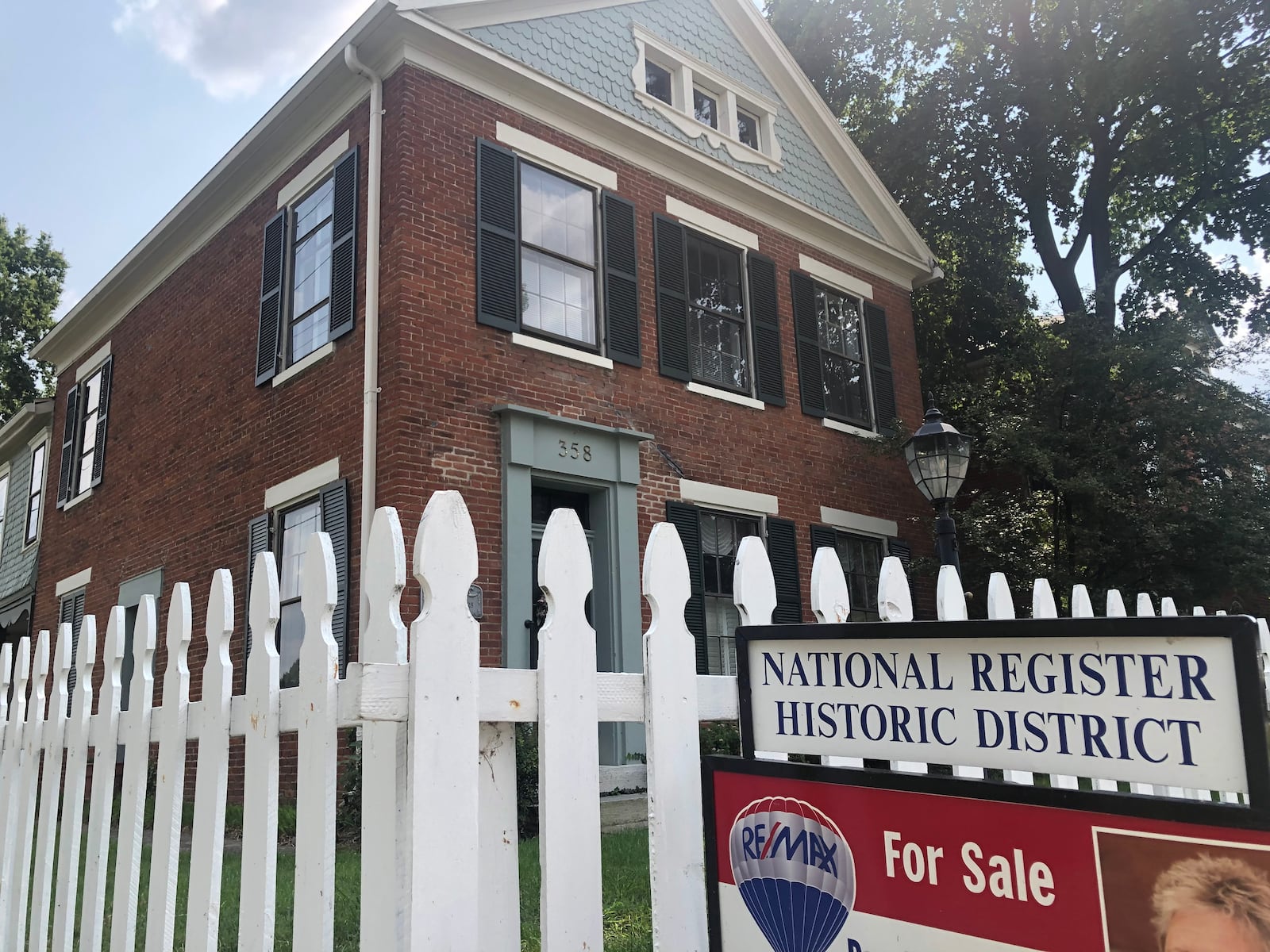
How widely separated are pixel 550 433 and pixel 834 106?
13.8 m

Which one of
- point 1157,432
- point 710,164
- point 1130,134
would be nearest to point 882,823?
point 710,164

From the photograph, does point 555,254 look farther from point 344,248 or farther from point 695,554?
point 695,554

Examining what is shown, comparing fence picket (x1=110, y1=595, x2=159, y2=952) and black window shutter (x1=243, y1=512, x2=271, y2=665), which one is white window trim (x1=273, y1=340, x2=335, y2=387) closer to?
black window shutter (x1=243, y1=512, x2=271, y2=665)

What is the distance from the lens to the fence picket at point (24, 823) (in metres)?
3.41

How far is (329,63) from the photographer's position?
926 cm

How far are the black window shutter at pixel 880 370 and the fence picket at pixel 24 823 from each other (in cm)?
1089

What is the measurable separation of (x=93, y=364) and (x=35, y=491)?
15.8 ft

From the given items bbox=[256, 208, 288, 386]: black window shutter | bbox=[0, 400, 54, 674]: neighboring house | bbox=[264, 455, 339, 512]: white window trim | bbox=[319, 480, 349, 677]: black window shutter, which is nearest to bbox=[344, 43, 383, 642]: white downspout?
bbox=[319, 480, 349, 677]: black window shutter

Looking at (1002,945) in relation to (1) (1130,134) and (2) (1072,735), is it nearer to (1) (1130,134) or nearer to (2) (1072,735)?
(2) (1072,735)

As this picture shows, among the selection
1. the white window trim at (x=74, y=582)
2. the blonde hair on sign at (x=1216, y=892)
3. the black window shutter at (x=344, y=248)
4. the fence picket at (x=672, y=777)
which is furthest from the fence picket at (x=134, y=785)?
the white window trim at (x=74, y=582)

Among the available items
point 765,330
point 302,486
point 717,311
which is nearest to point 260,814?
point 302,486

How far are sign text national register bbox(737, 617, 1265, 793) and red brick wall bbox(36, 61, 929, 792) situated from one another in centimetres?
604

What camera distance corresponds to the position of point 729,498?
10594 mm

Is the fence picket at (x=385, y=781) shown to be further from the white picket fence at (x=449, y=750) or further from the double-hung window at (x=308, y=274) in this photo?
the double-hung window at (x=308, y=274)
